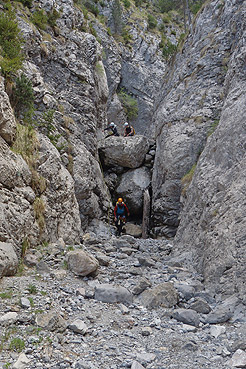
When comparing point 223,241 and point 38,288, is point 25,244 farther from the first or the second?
point 223,241

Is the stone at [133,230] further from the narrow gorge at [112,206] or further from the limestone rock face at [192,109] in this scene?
the limestone rock face at [192,109]

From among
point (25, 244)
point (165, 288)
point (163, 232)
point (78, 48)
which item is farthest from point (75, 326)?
point (78, 48)

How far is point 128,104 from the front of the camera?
38719 millimetres

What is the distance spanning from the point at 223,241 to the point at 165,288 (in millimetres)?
2631

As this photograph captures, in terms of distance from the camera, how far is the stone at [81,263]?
8438 millimetres

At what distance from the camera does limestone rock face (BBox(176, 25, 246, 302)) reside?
27.4ft

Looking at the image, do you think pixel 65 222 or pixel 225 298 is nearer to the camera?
pixel 225 298

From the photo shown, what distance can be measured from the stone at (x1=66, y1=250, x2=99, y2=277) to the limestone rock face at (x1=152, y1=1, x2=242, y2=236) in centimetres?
1226

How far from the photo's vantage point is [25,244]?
895 centimetres

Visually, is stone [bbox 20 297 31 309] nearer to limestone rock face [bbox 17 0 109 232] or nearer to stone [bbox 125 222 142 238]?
limestone rock face [bbox 17 0 109 232]

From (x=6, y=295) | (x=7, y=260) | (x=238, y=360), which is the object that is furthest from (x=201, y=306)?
(x=7, y=260)

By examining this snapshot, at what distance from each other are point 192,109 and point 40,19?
11.9m

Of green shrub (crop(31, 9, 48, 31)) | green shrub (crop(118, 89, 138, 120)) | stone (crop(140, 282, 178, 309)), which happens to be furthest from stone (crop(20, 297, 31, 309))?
green shrub (crop(118, 89, 138, 120))

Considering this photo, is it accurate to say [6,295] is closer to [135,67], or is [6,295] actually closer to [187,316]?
[187,316]
